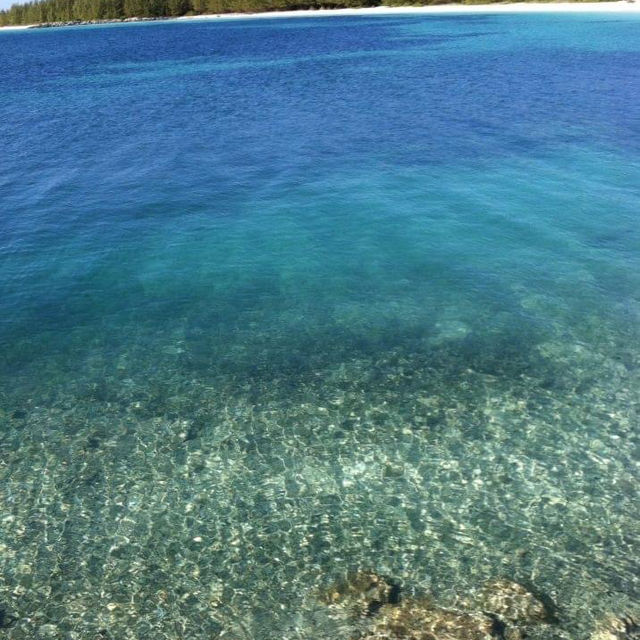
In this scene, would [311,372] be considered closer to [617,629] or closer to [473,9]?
[617,629]

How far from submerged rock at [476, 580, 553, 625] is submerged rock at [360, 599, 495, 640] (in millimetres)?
338

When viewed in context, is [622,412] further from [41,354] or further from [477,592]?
[41,354]

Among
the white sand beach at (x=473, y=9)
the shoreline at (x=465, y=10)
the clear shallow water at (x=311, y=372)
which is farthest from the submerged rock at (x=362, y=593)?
the shoreline at (x=465, y=10)

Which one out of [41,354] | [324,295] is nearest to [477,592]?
[324,295]

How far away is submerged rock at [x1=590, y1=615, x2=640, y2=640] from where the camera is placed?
1191 cm

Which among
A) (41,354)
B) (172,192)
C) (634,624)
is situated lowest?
(634,624)

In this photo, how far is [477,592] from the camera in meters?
12.9

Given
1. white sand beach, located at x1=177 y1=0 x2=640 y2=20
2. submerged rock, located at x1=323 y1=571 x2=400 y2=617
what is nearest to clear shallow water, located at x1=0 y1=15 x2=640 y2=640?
submerged rock, located at x1=323 y1=571 x2=400 y2=617

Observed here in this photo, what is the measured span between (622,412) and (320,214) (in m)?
18.5

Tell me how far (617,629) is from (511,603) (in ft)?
6.76

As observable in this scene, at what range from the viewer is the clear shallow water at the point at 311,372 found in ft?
44.7

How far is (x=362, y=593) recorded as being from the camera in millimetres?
13023

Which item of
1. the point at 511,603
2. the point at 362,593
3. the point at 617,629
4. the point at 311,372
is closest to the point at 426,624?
the point at 362,593

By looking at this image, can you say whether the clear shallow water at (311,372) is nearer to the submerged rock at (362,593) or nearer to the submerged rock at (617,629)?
the submerged rock at (617,629)
